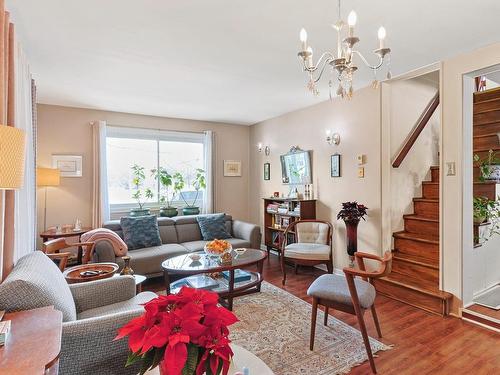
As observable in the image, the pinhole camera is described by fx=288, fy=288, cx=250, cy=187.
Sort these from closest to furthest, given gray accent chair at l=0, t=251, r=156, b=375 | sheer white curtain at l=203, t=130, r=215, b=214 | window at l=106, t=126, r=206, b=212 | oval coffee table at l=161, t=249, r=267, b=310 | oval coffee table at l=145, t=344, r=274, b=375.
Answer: oval coffee table at l=145, t=344, r=274, b=375 → gray accent chair at l=0, t=251, r=156, b=375 → oval coffee table at l=161, t=249, r=267, b=310 → window at l=106, t=126, r=206, b=212 → sheer white curtain at l=203, t=130, r=215, b=214

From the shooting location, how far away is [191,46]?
2.54 meters

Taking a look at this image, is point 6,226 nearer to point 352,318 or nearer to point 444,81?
point 352,318

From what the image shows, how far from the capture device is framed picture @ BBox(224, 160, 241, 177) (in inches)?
226

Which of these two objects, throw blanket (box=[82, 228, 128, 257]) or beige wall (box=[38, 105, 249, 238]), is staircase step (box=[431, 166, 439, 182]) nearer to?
throw blanket (box=[82, 228, 128, 257])

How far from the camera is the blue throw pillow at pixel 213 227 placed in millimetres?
4566

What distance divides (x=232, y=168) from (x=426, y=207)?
3.43 m

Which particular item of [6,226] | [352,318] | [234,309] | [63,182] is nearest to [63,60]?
[6,226]

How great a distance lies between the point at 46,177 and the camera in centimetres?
386

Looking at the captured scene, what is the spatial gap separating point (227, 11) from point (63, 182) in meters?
3.75

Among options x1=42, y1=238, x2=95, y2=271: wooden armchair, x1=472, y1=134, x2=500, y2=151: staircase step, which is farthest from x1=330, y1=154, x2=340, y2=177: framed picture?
x1=42, y1=238, x2=95, y2=271: wooden armchair

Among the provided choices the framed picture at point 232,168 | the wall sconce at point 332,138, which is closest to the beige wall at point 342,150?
the wall sconce at point 332,138

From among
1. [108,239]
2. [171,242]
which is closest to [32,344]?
[108,239]

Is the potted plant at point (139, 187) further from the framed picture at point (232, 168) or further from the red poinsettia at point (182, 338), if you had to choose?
the red poinsettia at point (182, 338)

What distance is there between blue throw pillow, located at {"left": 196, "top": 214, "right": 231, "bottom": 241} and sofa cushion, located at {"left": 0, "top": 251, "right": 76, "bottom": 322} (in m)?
2.81
